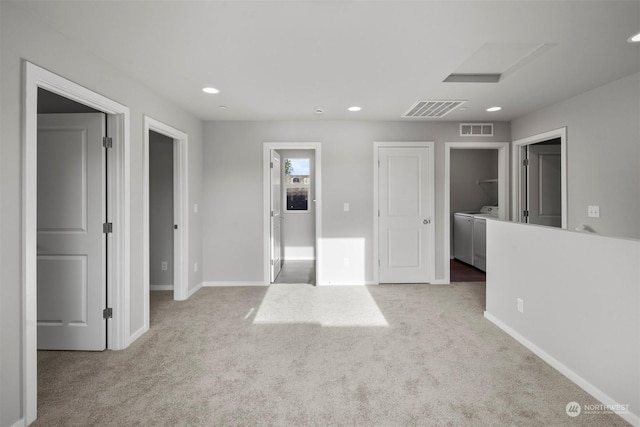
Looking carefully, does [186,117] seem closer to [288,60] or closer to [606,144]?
[288,60]

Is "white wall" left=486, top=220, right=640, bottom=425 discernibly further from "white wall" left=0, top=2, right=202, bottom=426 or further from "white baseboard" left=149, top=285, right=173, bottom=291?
"white baseboard" left=149, top=285, right=173, bottom=291

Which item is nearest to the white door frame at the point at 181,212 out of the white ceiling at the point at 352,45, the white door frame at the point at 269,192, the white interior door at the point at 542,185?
the white ceiling at the point at 352,45

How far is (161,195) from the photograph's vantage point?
4.39 m

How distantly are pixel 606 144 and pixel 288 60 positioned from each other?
323 centimetres

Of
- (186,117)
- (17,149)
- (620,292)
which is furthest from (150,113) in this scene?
(620,292)

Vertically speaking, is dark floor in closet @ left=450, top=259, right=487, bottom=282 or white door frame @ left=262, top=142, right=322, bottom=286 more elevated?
white door frame @ left=262, top=142, right=322, bottom=286

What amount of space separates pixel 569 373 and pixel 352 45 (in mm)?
2805

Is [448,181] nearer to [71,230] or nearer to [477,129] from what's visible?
[477,129]

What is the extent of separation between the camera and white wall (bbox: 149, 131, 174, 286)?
437 centimetres

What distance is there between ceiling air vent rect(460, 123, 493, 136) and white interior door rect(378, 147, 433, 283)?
64 centimetres

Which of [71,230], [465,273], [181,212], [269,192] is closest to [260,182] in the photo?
[269,192]

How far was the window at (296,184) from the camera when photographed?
6.80 meters

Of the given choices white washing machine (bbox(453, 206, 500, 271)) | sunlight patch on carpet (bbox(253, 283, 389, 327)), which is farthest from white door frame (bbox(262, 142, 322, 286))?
white washing machine (bbox(453, 206, 500, 271))

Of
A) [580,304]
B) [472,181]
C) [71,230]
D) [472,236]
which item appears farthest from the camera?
[472,181]
